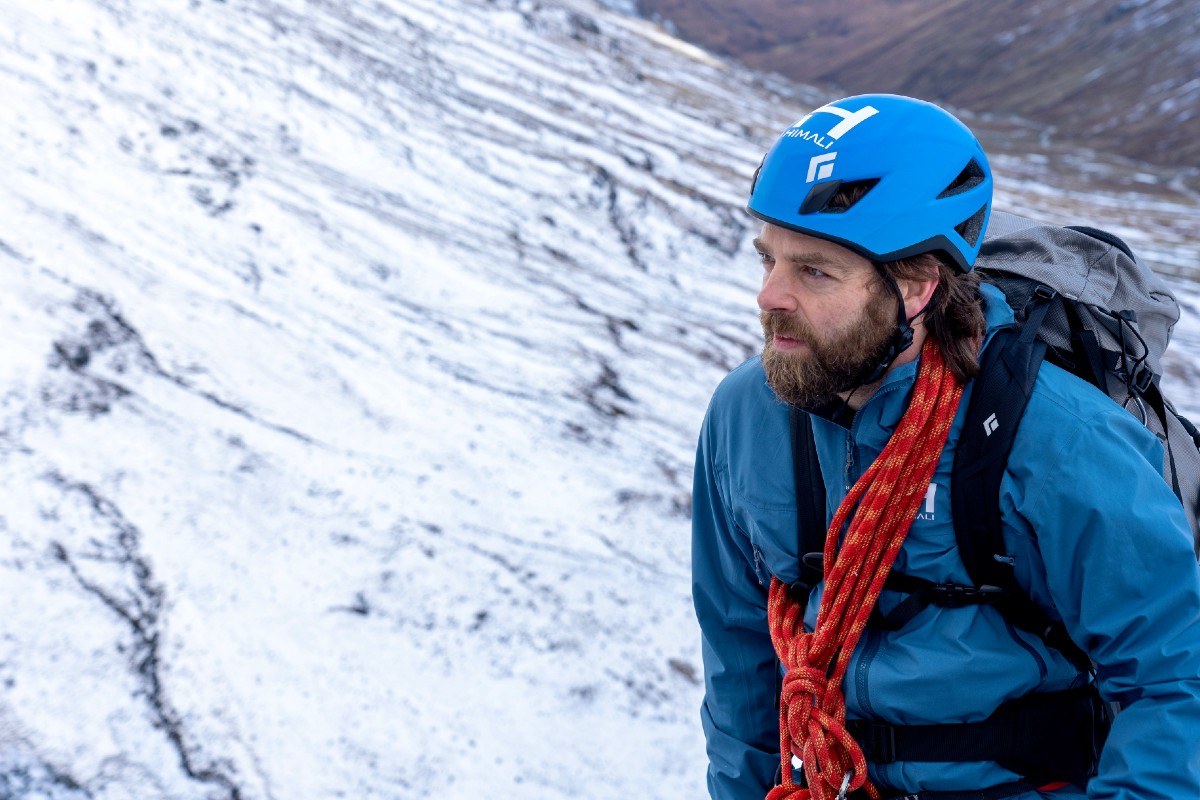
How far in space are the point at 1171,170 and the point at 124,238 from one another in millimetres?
24642

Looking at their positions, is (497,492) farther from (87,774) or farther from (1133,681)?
(1133,681)

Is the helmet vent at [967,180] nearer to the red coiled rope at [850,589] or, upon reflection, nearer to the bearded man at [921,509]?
the bearded man at [921,509]

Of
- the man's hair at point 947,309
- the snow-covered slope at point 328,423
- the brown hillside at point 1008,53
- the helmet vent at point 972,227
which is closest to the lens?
the man's hair at point 947,309

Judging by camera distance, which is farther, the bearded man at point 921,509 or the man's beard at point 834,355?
the man's beard at point 834,355

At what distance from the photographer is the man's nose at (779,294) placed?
166 centimetres

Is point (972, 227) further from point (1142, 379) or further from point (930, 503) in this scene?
point (930, 503)

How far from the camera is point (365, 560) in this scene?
11.9 ft

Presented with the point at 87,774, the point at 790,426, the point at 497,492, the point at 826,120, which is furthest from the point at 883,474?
the point at 497,492

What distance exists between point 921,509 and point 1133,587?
35cm

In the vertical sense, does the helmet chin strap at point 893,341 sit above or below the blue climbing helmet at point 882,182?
below

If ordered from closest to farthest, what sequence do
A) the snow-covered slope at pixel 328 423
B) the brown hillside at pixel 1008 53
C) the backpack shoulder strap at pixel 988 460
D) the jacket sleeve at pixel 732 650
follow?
the backpack shoulder strap at pixel 988 460 → the jacket sleeve at pixel 732 650 → the snow-covered slope at pixel 328 423 → the brown hillside at pixel 1008 53

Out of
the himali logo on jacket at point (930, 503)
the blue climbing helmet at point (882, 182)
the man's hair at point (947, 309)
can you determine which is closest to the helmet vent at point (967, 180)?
the blue climbing helmet at point (882, 182)

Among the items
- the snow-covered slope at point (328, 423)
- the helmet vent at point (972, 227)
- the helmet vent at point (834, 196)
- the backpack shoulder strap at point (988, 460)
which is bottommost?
the snow-covered slope at point (328, 423)

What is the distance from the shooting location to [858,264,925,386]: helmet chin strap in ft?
5.36
